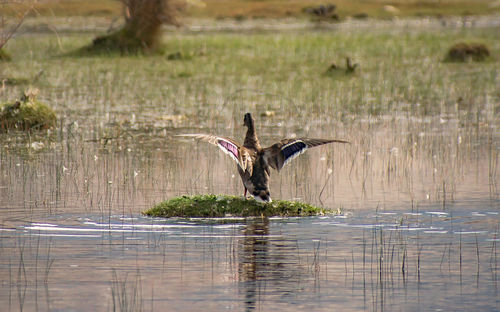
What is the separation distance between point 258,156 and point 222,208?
846 millimetres

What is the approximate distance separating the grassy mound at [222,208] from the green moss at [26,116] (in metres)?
10.2

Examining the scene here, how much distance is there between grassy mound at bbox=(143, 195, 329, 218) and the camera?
13.8 metres

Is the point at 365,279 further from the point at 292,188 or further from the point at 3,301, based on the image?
the point at 292,188

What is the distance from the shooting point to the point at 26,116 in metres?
23.7

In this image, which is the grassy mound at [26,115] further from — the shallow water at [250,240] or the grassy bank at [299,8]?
the grassy bank at [299,8]

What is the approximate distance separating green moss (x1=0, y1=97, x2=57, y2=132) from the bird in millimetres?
10159

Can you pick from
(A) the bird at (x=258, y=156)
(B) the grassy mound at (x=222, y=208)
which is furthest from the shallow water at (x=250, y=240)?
(A) the bird at (x=258, y=156)

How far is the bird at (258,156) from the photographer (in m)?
13.4

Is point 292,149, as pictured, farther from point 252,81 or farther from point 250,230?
point 252,81

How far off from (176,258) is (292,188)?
17.0ft

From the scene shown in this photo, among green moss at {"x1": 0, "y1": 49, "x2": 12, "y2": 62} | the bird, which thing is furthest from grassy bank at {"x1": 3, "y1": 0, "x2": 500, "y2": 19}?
the bird

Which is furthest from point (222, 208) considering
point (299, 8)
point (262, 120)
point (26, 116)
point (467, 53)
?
point (299, 8)

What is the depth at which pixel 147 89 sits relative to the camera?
31.9 m

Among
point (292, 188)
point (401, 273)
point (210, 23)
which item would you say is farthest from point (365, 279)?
point (210, 23)
